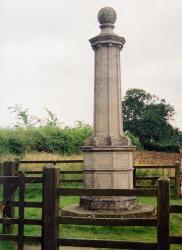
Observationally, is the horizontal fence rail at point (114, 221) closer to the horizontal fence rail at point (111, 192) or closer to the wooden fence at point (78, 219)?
the wooden fence at point (78, 219)

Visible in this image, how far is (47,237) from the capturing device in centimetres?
591

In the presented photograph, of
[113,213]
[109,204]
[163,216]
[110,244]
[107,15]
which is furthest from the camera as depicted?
[107,15]

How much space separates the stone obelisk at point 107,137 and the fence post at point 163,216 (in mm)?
4852

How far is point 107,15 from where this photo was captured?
435 inches

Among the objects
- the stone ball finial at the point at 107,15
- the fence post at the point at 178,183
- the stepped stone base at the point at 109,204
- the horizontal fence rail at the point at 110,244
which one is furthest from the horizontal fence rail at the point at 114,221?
the fence post at the point at 178,183

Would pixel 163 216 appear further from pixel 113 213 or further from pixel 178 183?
pixel 178 183

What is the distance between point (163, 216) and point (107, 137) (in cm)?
523

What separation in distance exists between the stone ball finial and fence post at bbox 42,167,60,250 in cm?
618

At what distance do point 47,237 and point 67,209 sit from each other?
4399mm

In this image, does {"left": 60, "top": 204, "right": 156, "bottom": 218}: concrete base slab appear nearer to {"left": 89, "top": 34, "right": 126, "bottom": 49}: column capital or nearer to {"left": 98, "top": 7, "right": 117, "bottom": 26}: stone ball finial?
{"left": 89, "top": 34, "right": 126, "bottom": 49}: column capital

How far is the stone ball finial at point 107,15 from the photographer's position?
11047 millimetres

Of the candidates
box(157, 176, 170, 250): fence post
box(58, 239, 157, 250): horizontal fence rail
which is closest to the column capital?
box(157, 176, 170, 250): fence post

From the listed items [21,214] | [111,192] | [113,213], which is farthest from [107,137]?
[111,192]

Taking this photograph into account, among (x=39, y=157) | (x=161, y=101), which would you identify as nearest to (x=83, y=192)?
(x=39, y=157)
